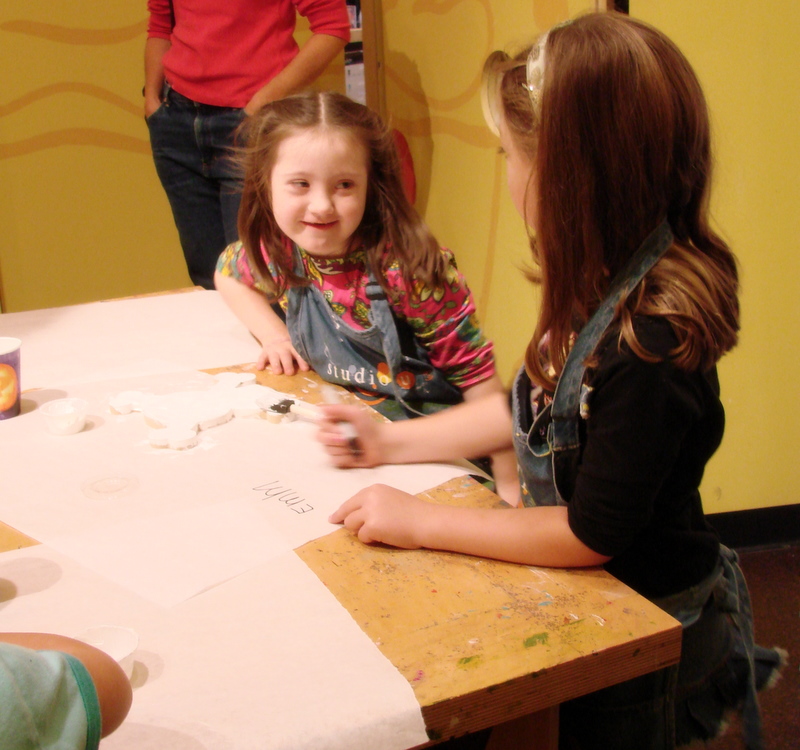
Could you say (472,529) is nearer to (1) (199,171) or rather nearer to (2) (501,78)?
(2) (501,78)

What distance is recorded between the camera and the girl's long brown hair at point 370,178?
1330 millimetres

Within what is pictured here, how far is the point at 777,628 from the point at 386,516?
1.27m

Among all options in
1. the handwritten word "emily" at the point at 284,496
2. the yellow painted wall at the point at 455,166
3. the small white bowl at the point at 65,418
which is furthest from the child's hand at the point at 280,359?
the yellow painted wall at the point at 455,166

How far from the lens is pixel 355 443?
3.10 ft

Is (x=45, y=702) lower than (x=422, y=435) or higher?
higher

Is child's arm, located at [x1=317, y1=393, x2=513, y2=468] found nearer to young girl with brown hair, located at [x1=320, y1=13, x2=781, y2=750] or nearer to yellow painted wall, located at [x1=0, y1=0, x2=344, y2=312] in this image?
young girl with brown hair, located at [x1=320, y1=13, x2=781, y2=750]

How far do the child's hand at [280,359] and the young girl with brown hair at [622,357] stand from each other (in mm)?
513

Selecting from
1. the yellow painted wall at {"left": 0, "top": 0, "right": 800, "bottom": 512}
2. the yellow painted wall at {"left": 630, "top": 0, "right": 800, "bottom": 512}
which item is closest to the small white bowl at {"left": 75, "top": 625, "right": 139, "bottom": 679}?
the yellow painted wall at {"left": 630, "top": 0, "right": 800, "bottom": 512}

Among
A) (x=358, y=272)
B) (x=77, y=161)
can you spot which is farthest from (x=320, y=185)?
(x=77, y=161)

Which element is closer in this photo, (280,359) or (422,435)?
(422,435)

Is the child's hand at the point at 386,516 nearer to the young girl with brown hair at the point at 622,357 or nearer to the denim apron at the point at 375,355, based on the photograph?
the young girl with brown hair at the point at 622,357

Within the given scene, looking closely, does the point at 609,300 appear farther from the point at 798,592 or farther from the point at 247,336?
the point at 798,592

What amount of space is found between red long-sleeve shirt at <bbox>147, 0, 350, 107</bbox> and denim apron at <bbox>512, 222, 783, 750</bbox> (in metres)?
1.43

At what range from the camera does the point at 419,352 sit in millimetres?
1400
